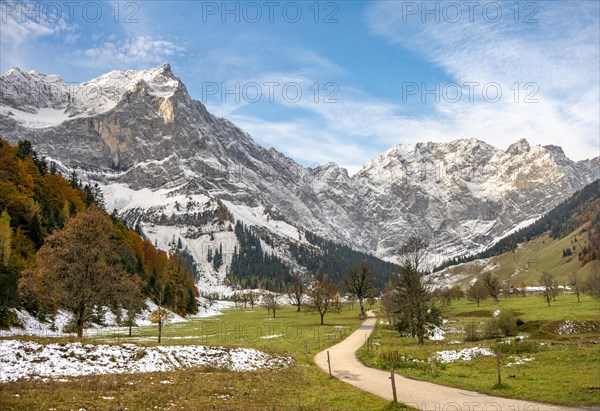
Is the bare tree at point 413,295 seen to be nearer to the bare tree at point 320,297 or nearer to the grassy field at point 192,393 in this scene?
the grassy field at point 192,393

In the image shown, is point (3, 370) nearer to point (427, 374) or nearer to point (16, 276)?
point (427, 374)

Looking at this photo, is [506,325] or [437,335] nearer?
[506,325]

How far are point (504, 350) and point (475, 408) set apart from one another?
2272 cm

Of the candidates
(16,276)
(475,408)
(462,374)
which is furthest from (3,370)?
(16,276)

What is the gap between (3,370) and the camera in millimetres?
23734

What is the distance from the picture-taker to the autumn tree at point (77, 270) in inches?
1499

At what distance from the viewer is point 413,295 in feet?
167

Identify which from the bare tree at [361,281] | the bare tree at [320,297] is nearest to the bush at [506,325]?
the bare tree at [320,297]

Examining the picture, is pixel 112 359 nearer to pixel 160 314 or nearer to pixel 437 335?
pixel 160 314

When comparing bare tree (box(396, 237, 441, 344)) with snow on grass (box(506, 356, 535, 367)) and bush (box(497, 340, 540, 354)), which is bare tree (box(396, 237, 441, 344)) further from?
snow on grass (box(506, 356, 535, 367))

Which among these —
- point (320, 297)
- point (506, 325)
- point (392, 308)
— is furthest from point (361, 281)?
point (506, 325)

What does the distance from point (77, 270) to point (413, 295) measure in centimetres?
3693

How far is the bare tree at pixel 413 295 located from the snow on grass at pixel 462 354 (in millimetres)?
10160

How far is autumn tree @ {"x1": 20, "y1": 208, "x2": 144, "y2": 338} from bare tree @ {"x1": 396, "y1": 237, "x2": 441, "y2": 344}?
3284cm
